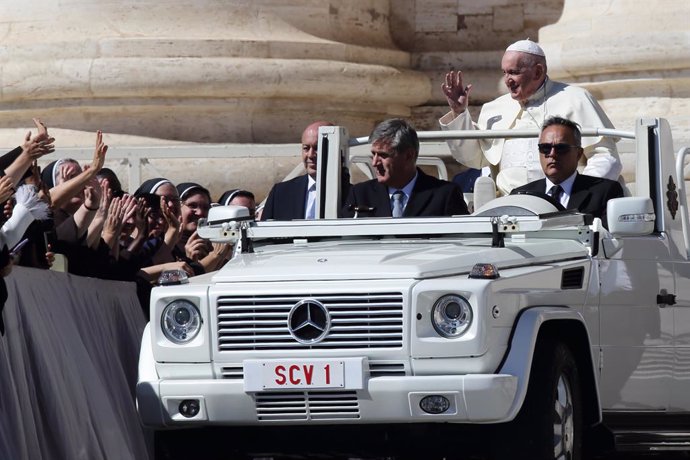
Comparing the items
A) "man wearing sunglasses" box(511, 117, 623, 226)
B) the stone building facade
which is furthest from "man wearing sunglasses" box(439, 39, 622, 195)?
the stone building facade

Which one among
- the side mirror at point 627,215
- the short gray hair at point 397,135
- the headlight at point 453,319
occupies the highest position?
the short gray hair at point 397,135

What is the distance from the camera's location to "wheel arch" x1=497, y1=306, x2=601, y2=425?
8.14 meters

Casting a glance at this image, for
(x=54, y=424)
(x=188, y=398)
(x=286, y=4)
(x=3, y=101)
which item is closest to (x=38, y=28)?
(x=3, y=101)

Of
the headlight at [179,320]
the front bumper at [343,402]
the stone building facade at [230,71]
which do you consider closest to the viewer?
the front bumper at [343,402]

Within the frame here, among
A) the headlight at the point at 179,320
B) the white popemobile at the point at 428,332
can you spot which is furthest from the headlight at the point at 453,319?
the headlight at the point at 179,320

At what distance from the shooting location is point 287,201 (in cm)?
1146

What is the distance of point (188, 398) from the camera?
8344mm

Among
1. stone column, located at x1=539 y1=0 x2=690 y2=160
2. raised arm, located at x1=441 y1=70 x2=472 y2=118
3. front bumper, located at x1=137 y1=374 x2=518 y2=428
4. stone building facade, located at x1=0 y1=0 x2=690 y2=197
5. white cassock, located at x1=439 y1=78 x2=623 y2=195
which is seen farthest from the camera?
stone column, located at x1=539 y1=0 x2=690 y2=160

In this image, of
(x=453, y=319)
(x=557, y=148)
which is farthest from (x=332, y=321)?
(x=557, y=148)

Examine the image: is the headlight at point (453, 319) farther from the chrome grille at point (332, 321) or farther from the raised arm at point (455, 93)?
the raised arm at point (455, 93)

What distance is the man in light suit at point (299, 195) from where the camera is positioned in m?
11.4

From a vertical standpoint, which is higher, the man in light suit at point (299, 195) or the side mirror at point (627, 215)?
the man in light suit at point (299, 195)

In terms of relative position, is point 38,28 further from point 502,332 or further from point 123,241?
point 502,332

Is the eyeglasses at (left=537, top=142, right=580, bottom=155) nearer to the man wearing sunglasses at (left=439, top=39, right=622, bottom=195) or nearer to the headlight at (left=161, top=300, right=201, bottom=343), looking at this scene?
the man wearing sunglasses at (left=439, top=39, right=622, bottom=195)
